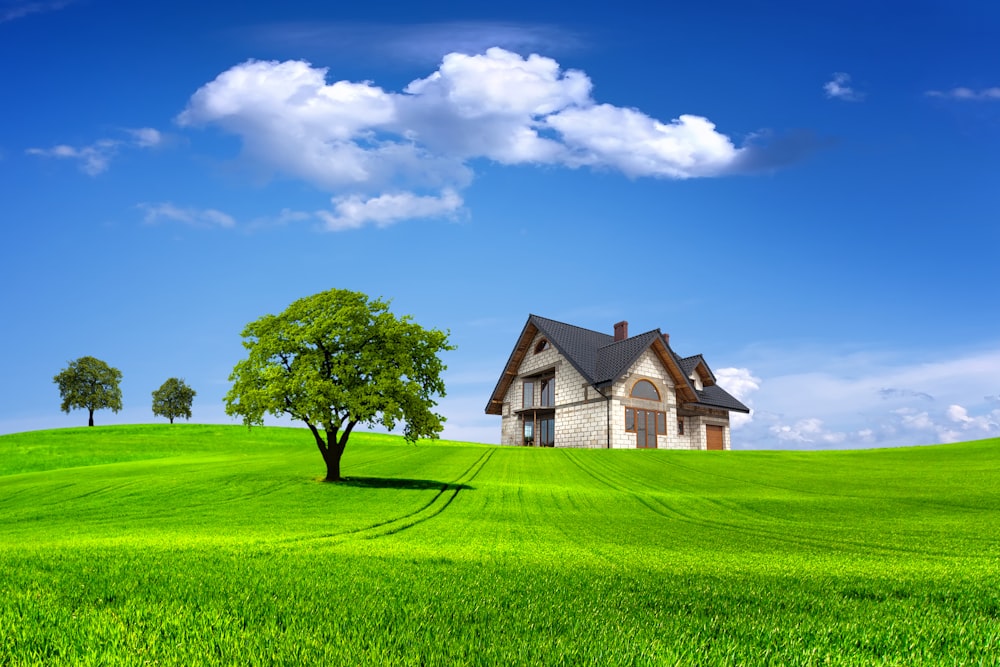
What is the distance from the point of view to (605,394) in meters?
52.5

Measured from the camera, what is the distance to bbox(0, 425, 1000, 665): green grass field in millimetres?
5195

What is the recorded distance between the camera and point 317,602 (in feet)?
21.2

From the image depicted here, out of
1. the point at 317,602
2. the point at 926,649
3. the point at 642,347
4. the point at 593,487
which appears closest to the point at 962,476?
the point at 593,487

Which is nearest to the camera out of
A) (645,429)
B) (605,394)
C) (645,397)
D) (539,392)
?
(605,394)

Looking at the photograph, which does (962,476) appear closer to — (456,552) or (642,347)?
(642,347)

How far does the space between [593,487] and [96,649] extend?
26285 mm

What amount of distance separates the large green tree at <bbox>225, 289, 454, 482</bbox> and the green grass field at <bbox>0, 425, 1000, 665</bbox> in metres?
3.56

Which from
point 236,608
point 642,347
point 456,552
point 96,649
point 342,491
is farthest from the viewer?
point 642,347

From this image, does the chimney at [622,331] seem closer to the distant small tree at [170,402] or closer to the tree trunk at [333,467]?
the tree trunk at [333,467]

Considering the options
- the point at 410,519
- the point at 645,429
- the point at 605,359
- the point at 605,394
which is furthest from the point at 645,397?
the point at 410,519

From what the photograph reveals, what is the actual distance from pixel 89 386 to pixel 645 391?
7925 cm

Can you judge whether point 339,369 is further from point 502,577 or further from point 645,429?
point 645,429

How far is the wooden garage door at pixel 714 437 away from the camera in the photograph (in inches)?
2443

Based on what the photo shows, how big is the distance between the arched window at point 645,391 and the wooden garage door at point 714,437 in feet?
32.7
